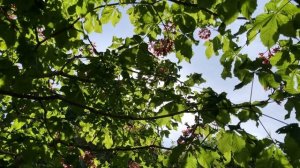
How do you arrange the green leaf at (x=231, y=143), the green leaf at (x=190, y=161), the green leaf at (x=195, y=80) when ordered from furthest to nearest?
the green leaf at (x=195, y=80)
the green leaf at (x=190, y=161)
the green leaf at (x=231, y=143)

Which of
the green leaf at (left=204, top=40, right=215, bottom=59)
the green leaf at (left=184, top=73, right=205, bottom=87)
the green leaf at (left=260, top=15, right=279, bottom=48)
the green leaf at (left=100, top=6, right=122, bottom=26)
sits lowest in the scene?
the green leaf at (left=260, top=15, right=279, bottom=48)

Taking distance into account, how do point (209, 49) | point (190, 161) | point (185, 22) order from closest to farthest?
point (190, 161) → point (185, 22) → point (209, 49)

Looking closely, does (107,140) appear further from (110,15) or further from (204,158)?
(204,158)

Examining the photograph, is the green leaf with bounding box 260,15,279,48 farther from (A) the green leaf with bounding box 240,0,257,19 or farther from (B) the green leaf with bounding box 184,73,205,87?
(B) the green leaf with bounding box 184,73,205,87

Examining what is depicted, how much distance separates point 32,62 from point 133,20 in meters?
2.29

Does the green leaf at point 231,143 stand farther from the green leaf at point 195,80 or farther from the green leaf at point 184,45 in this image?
the green leaf at point 195,80

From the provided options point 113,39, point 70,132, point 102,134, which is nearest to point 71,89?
point 70,132

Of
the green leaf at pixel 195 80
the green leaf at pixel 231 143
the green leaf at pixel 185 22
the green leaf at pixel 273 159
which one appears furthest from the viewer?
the green leaf at pixel 195 80

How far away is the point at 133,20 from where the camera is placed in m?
5.29

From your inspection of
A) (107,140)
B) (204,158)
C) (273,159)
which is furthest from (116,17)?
(273,159)

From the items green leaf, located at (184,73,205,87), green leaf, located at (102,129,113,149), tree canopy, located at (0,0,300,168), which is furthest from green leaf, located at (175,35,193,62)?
green leaf, located at (102,129,113,149)

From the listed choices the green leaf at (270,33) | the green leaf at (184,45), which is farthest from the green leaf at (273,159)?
the green leaf at (184,45)

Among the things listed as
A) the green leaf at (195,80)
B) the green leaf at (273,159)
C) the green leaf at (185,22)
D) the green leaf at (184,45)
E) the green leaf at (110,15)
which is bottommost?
the green leaf at (273,159)

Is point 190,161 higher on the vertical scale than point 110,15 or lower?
lower
